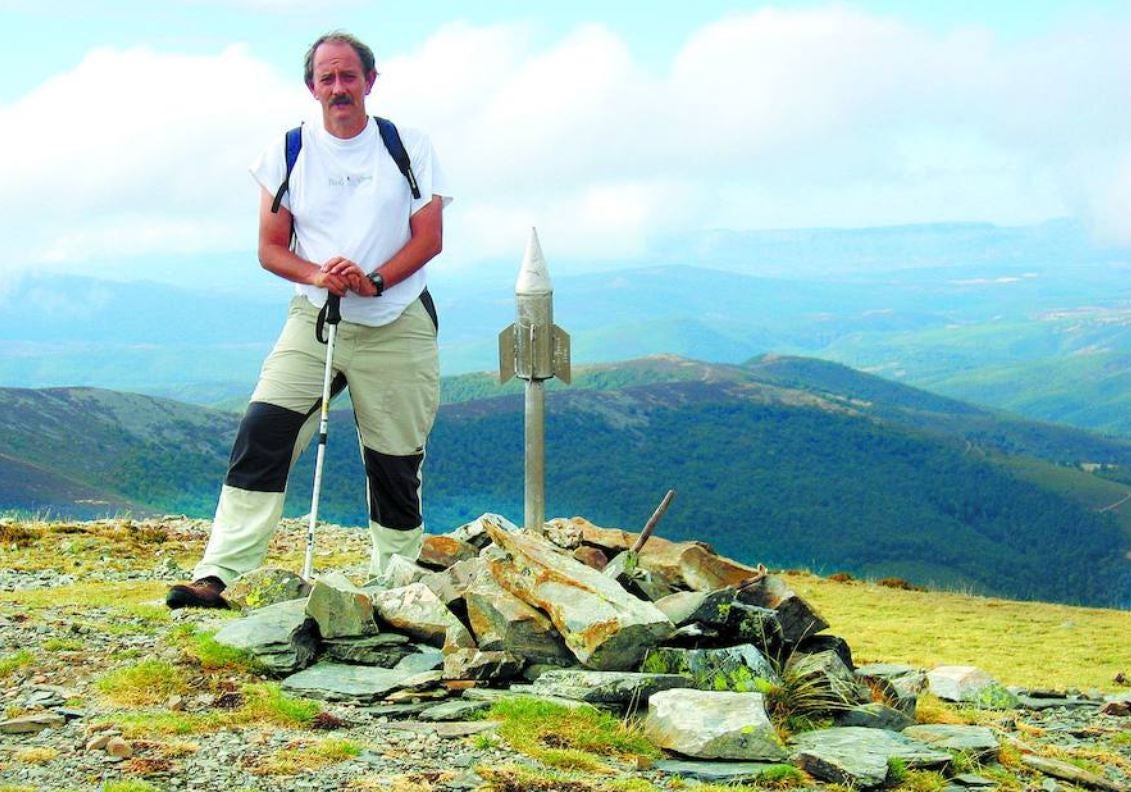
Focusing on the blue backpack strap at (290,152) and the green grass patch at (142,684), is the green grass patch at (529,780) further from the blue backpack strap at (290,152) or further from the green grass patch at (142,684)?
the blue backpack strap at (290,152)

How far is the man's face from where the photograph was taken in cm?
925

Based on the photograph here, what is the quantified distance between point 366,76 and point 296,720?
4665 millimetres

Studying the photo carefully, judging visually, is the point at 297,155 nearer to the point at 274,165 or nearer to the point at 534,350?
the point at 274,165

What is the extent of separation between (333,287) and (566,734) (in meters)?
3.70

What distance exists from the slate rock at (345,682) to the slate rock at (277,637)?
12 centimetres

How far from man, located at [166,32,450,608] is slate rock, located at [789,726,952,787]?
3945mm

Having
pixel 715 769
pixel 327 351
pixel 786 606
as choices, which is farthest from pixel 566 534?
pixel 715 769

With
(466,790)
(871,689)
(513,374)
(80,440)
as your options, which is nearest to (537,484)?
(513,374)

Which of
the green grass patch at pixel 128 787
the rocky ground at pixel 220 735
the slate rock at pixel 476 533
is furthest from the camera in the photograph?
the slate rock at pixel 476 533

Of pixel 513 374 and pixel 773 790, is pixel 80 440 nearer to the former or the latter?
pixel 513 374

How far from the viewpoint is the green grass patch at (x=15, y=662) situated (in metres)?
8.19

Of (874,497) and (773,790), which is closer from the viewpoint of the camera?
(773,790)

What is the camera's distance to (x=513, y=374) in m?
13.5

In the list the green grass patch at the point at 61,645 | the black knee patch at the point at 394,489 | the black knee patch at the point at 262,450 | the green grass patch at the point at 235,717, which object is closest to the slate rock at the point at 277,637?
the green grass patch at the point at 235,717
